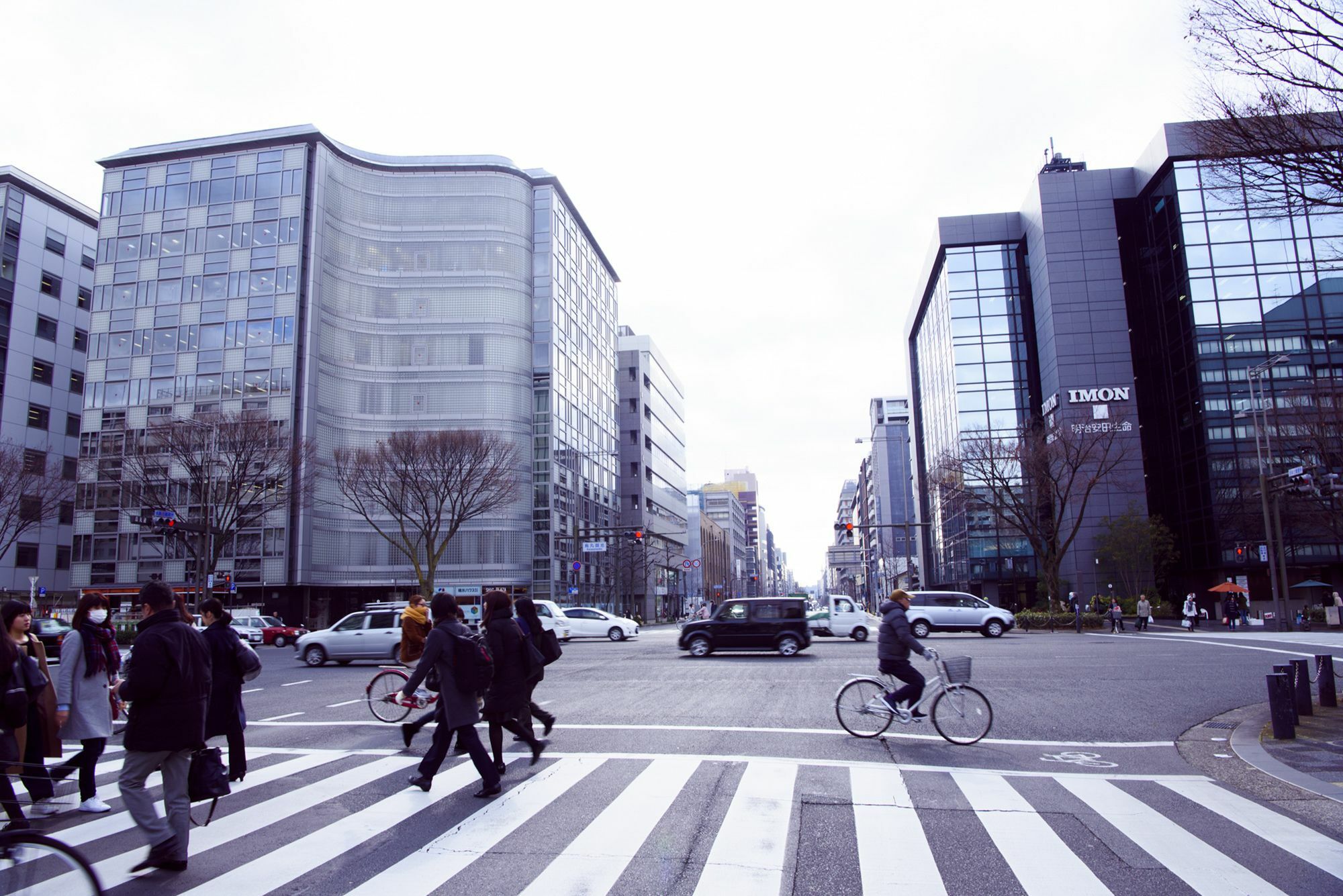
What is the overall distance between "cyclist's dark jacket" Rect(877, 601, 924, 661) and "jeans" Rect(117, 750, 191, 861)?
6908mm

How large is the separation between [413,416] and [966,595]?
38927 millimetres

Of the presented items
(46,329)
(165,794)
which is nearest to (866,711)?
(165,794)

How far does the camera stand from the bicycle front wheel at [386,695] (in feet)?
38.9

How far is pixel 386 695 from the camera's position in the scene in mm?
11891

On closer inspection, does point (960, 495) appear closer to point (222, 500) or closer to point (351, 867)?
point (222, 500)

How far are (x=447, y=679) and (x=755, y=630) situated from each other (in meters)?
17.6

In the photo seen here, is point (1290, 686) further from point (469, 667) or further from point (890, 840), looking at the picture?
point (469, 667)

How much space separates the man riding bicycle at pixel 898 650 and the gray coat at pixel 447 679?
4727 mm

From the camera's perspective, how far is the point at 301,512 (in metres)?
53.8

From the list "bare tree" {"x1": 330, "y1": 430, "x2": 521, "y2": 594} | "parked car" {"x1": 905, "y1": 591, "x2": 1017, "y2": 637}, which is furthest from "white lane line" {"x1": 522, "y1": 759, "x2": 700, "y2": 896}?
"bare tree" {"x1": 330, "y1": 430, "x2": 521, "y2": 594}

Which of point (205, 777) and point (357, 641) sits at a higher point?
point (205, 777)

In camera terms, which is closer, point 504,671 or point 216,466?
point 504,671

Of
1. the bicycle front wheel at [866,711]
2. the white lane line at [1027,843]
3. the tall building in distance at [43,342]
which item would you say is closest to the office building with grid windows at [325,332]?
the tall building in distance at [43,342]

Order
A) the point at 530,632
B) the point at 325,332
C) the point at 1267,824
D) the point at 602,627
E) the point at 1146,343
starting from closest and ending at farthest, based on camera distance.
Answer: the point at 1267,824 → the point at 530,632 → the point at 602,627 → the point at 325,332 → the point at 1146,343
